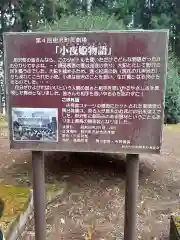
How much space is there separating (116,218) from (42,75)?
6.63 ft

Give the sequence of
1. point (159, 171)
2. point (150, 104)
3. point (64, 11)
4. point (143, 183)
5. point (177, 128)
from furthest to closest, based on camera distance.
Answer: point (64, 11) → point (177, 128) → point (159, 171) → point (143, 183) → point (150, 104)

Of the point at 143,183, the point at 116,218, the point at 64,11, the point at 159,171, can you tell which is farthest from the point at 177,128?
the point at 64,11

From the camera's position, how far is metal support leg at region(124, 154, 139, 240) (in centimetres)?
235

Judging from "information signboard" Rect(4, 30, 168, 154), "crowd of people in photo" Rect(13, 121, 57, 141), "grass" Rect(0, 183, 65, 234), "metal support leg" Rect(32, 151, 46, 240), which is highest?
"information signboard" Rect(4, 30, 168, 154)

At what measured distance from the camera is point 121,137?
7.11 feet

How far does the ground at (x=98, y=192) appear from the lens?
3.25 m

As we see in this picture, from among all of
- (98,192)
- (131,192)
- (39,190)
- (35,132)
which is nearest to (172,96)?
(98,192)

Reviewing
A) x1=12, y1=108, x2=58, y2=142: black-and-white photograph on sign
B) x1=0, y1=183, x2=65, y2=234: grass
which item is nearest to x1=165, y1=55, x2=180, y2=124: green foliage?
x1=0, y1=183, x2=65, y2=234: grass

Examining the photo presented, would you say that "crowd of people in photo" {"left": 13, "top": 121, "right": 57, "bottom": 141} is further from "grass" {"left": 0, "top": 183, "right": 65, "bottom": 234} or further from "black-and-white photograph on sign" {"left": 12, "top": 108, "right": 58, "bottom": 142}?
"grass" {"left": 0, "top": 183, "right": 65, "bottom": 234}

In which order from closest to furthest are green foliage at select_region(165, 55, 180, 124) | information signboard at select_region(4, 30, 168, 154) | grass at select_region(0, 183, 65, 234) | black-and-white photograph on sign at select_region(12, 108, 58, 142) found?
information signboard at select_region(4, 30, 168, 154) → black-and-white photograph on sign at select_region(12, 108, 58, 142) → grass at select_region(0, 183, 65, 234) → green foliage at select_region(165, 55, 180, 124)

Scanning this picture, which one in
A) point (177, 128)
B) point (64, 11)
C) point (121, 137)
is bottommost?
point (177, 128)

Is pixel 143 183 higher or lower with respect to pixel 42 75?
lower

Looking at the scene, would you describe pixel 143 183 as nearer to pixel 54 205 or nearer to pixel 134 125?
pixel 54 205

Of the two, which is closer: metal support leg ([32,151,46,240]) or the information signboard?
the information signboard
